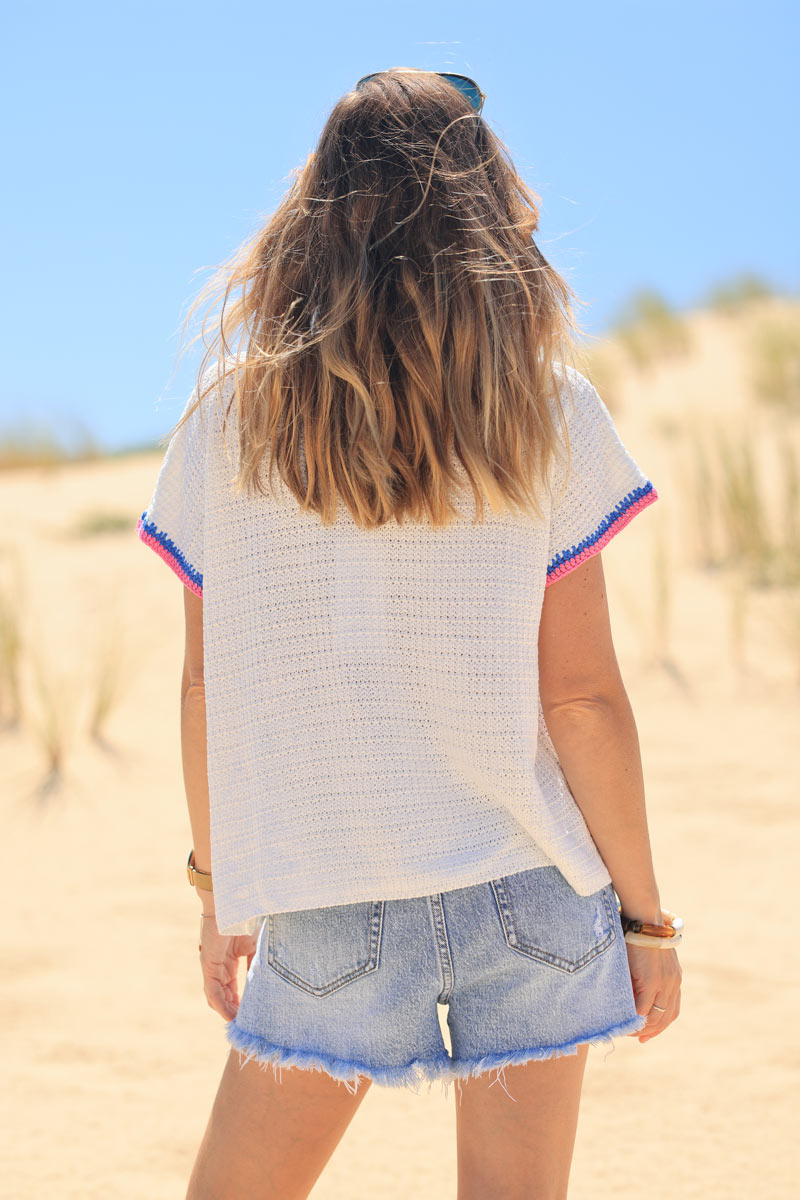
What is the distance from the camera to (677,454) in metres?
8.78

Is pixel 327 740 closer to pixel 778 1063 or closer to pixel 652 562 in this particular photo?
pixel 778 1063

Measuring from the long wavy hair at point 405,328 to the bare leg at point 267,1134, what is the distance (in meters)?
0.63

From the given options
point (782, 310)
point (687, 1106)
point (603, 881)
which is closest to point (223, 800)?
point (603, 881)

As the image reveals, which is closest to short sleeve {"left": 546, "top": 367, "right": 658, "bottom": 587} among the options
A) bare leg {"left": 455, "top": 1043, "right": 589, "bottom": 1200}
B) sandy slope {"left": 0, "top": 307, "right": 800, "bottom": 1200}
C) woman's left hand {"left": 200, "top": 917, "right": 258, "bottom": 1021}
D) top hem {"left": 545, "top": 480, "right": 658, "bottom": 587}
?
top hem {"left": 545, "top": 480, "right": 658, "bottom": 587}

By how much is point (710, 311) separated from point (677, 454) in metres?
9.51

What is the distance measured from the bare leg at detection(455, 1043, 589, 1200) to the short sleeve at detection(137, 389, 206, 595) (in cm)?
→ 65

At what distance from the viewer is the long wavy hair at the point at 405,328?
116cm

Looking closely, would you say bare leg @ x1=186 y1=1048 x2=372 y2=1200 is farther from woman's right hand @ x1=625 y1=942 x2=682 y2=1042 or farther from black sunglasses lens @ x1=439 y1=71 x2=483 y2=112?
black sunglasses lens @ x1=439 y1=71 x2=483 y2=112

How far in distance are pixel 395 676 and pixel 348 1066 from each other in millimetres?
419

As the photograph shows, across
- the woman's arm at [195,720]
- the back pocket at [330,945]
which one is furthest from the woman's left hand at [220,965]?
the back pocket at [330,945]

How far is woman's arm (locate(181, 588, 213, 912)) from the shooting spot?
143 cm

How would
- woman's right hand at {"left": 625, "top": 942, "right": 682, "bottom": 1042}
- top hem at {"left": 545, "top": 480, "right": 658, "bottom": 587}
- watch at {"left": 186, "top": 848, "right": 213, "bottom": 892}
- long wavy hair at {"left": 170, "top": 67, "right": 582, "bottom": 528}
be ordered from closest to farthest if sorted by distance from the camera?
long wavy hair at {"left": 170, "top": 67, "right": 582, "bottom": 528}, top hem at {"left": 545, "top": 480, "right": 658, "bottom": 587}, woman's right hand at {"left": 625, "top": 942, "right": 682, "bottom": 1042}, watch at {"left": 186, "top": 848, "right": 213, "bottom": 892}

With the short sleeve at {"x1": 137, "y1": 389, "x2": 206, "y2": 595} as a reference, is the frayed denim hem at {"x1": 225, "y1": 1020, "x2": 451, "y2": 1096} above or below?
below

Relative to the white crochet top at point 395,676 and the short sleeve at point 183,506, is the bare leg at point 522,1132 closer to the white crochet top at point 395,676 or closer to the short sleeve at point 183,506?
the white crochet top at point 395,676
